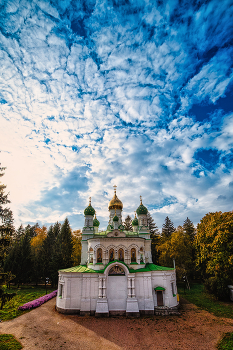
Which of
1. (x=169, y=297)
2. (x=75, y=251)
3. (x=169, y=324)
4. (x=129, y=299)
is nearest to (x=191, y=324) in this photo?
(x=169, y=324)

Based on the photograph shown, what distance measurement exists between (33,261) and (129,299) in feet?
76.2

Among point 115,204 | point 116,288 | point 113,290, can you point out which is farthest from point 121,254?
point 115,204

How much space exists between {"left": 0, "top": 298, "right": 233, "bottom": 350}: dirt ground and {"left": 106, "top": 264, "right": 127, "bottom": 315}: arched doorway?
1169mm

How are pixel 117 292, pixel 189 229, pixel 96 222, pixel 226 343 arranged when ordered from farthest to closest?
1. pixel 189 229
2. pixel 96 222
3. pixel 117 292
4. pixel 226 343

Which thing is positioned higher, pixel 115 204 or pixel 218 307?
pixel 115 204

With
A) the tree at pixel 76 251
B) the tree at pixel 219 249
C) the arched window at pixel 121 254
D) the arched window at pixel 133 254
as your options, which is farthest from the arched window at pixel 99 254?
the tree at pixel 76 251

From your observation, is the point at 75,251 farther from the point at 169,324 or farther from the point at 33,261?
the point at 169,324

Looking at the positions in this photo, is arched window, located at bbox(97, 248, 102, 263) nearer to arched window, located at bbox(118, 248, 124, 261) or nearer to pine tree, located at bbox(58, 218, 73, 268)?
arched window, located at bbox(118, 248, 124, 261)

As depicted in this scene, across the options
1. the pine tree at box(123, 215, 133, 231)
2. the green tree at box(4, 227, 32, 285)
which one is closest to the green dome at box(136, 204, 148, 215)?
the green tree at box(4, 227, 32, 285)

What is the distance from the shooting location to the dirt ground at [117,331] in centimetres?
1200

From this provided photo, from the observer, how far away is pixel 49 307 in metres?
19.7

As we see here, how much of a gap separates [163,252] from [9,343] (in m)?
26.9

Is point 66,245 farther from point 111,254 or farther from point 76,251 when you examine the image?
point 111,254

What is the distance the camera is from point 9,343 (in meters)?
11.4
